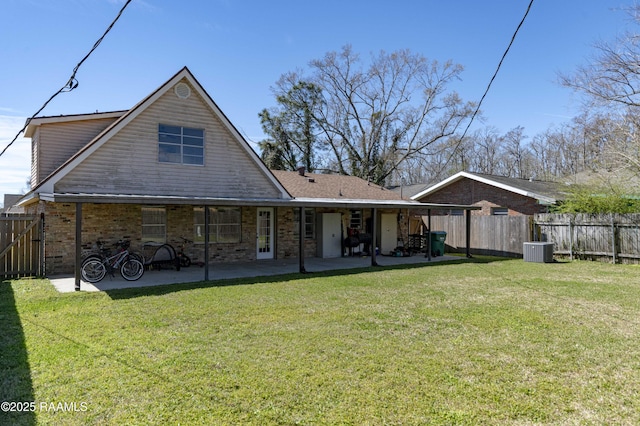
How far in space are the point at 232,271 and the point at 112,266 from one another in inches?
126

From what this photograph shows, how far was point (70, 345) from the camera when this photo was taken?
202 inches

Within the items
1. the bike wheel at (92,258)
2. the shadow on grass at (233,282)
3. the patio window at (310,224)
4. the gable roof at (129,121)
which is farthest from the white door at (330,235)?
the bike wheel at (92,258)

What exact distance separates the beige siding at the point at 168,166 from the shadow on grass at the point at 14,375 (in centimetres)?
526

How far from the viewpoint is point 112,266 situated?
10.4 m

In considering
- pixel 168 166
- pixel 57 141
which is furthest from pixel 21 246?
pixel 168 166

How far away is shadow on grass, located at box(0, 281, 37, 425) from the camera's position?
3.38 metres

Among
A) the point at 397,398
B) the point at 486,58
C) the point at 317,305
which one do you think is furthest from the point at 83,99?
the point at 486,58

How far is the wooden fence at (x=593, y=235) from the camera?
14047 millimetres

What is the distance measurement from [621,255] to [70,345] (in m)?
16.8

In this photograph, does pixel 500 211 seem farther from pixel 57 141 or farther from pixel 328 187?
pixel 57 141

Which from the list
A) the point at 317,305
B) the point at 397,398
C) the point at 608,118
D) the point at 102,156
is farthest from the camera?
the point at 608,118

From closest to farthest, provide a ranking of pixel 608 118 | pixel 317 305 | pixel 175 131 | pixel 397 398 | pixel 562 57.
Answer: pixel 397 398 < pixel 317 305 < pixel 175 131 < pixel 562 57 < pixel 608 118

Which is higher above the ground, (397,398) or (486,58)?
(486,58)

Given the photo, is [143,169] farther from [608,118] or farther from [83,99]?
[608,118]
